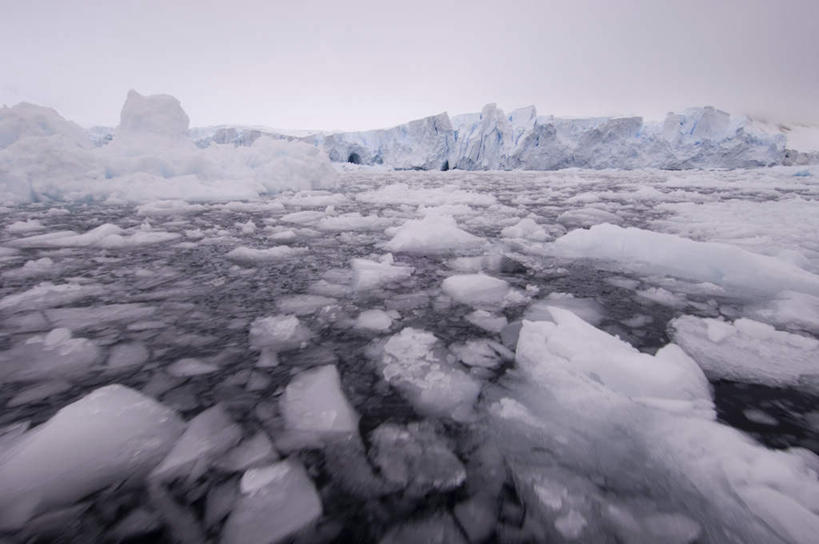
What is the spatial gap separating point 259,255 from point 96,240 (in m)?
1.45

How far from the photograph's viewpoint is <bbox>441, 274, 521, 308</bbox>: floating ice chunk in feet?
5.69

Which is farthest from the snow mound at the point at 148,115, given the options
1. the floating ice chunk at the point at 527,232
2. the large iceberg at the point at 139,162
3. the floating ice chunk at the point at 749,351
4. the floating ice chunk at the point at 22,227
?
the floating ice chunk at the point at 749,351

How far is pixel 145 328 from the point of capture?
4.67 ft

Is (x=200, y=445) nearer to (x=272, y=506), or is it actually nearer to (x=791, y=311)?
(x=272, y=506)

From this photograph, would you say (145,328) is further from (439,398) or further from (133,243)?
(133,243)

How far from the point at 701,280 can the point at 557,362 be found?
1.49 m

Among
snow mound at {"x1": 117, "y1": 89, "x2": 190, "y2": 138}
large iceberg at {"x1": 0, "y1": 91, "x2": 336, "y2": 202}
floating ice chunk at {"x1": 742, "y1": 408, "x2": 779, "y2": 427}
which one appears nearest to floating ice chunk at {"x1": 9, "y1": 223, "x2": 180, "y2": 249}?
floating ice chunk at {"x1": 742, "y1": 408, "x2": 779, "y2": 427}

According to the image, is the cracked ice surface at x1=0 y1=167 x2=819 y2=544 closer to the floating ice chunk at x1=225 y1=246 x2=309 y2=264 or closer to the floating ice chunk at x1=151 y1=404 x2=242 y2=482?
the floating ice chunk at x1=151 y1=404 x2=242 y2=482

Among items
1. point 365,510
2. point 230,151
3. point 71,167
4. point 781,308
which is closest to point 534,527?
point 365,510

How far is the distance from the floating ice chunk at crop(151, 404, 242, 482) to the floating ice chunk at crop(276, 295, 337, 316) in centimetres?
65

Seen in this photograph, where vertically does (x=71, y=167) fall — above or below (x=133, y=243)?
above

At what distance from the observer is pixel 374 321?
1513 mm

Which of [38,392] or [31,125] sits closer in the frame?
[38,392]

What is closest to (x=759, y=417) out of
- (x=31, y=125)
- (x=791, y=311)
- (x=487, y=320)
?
(x=487, y=320)
